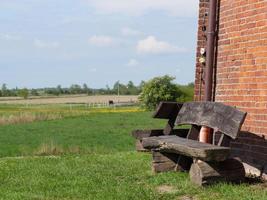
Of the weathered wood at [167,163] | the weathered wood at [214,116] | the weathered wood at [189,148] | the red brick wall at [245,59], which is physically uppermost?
the red brick wall at [245,59]

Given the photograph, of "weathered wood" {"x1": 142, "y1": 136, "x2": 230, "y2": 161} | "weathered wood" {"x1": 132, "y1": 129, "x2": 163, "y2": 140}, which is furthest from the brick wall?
"weathered wood" {"x1": 132, "y1": 129, "x2": 163, "y2": 140}

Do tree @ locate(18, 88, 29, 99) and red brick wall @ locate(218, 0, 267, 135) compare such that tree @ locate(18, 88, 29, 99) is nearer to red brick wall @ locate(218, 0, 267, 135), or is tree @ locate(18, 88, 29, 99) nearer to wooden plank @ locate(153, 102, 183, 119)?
wooden plank @ locate(153, 102, 183, 119)

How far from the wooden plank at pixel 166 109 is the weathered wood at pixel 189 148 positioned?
150 cm

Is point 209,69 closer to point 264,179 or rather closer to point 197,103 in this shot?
point 197,103

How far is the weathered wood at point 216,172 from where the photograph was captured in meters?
6.77

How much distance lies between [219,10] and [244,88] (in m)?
1.58

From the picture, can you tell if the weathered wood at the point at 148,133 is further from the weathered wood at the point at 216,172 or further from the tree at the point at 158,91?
the tree at the point at 158,91

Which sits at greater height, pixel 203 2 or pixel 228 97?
pixel 203 2

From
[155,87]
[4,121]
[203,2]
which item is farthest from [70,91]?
[203,2]

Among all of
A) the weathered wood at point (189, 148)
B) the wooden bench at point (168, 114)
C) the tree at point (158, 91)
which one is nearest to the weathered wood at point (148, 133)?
the wooden bench at point (168, 114)

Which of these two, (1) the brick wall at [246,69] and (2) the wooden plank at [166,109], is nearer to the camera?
(1) the brick wall at [246,69]

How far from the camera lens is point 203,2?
975cm

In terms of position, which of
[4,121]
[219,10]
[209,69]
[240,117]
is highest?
[219,10]

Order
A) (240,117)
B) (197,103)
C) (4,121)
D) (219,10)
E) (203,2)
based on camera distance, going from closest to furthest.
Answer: (240,117) < (197,103) < (219,10) < (203,2) < (4,121)
